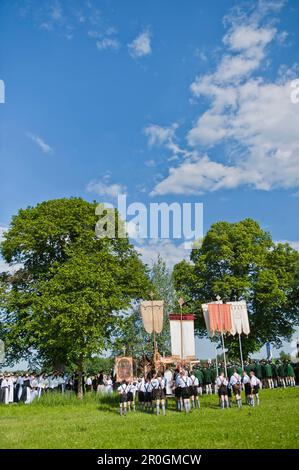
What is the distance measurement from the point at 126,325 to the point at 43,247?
8435mm

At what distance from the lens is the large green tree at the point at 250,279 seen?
38.6 metres

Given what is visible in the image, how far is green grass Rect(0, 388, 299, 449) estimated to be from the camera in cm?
1270

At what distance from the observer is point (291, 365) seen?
32125 mm

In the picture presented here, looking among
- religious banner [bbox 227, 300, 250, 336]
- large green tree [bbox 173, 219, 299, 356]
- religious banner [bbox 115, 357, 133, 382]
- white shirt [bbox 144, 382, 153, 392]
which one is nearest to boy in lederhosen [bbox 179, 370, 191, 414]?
white shirt [bbox 144, 382, 153, 392]

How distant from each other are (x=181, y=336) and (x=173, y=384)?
294 centimetres

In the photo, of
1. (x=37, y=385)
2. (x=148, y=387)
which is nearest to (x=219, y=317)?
(x=148, y=387)

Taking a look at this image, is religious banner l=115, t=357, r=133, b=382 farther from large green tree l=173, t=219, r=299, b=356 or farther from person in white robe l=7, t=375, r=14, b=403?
large green tree l=173, t=219, r=299, b=356

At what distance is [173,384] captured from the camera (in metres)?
28.5

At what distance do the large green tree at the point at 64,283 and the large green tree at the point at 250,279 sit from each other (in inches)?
217

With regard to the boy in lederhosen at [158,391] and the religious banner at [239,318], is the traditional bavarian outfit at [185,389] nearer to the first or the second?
the boy in lederhosen at [158,391]
